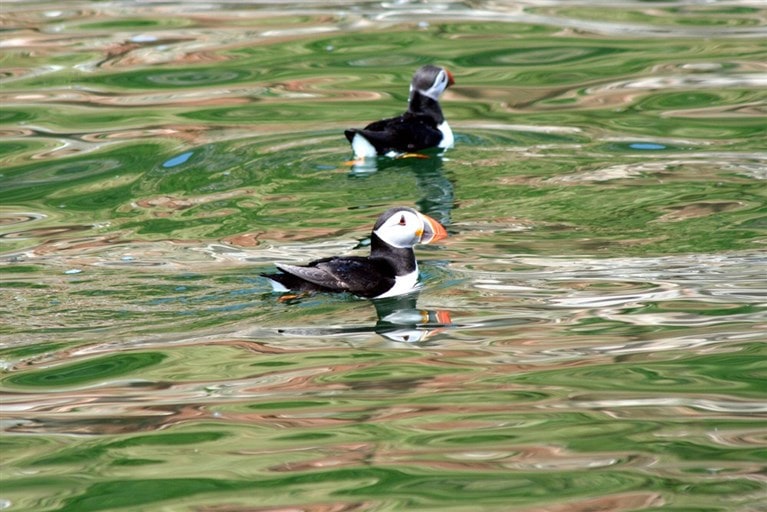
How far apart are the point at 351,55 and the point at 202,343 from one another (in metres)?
7.11

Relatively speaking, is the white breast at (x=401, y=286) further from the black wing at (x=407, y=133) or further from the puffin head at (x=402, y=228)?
the black wing at (x=407, y=133)

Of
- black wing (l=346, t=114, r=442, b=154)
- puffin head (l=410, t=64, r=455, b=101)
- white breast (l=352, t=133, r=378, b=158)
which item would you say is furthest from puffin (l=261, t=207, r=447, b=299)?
puffin head (l=410, t=64, r=455, b=101)

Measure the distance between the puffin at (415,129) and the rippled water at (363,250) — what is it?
0.55 feet

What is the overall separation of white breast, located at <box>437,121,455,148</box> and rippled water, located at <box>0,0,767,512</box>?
0.18 metres

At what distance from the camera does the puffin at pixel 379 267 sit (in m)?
7.74

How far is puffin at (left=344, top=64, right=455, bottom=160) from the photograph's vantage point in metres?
10.6

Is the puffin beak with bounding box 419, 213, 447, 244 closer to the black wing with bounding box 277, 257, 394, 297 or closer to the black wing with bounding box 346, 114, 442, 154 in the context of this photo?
the black wing with bounding box 277, 257, 394, 297

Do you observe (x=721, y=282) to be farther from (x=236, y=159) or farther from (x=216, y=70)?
(x=216, y=70)

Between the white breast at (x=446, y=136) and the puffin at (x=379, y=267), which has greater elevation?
the puffin at (x=379, y=267)

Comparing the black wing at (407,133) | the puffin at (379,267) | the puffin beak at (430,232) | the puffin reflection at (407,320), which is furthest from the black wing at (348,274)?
the black wing at (407,133)

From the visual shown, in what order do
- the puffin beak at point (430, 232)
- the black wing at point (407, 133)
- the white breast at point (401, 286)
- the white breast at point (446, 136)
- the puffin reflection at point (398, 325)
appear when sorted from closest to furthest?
the puffin reflection at point (398, 325) < the white breast at point (401, 286) < the puffin beak at point (430, 232) < the black wing at point (407, 133) < the white breast at point (446, 136)

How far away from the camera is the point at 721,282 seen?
7.91m

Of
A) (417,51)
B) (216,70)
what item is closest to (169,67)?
(216,70)

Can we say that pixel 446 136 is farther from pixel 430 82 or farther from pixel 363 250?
pixel 363 250
